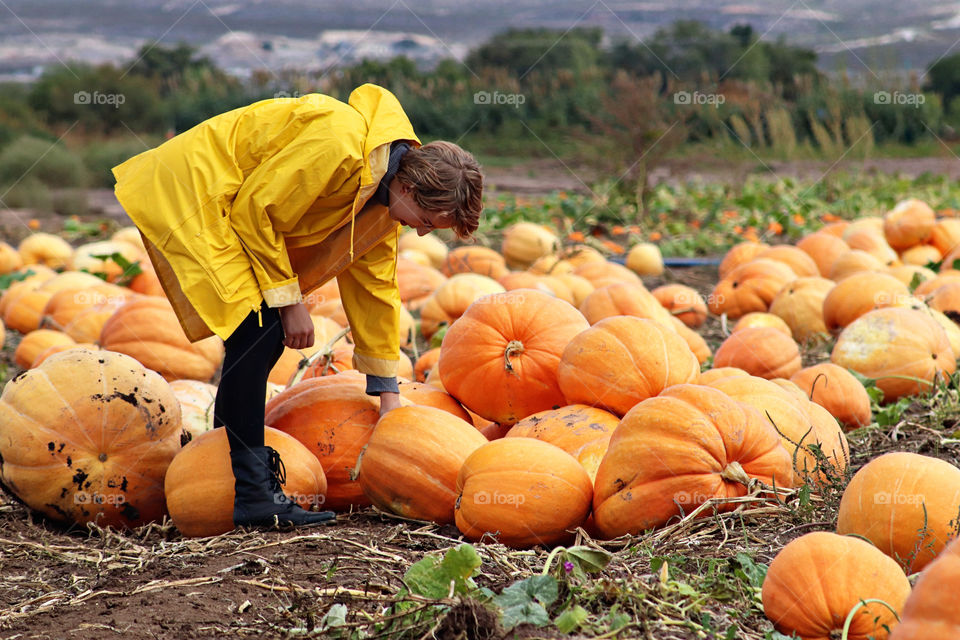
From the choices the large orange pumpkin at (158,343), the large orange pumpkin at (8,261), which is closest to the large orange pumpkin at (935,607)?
the large orange pumpkin at (158,343)

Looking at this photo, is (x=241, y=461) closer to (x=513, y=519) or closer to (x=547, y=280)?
(x=513, y=519)

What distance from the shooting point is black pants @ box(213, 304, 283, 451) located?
9.81 feet

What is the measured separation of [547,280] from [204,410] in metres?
2.56

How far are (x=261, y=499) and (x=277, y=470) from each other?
110 mm

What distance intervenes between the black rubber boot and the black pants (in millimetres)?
49

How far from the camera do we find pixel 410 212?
2.94 m

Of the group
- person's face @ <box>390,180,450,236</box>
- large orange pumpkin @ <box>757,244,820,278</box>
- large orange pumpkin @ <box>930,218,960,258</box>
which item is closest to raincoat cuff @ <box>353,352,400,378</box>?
person's face @ <box>390,180,450,236</box>

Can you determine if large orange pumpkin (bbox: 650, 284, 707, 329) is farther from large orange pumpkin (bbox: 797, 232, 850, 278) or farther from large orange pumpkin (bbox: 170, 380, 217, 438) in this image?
large orange pumpkin (bbox: 170, 380, 217, 438)

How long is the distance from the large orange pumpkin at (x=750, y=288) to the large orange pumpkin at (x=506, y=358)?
282 centimetres

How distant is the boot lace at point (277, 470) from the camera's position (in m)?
3.01

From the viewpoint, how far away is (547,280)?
18.9ft

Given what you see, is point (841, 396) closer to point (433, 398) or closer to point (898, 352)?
point (898, 352)

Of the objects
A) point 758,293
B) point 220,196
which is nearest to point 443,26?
point 758,293

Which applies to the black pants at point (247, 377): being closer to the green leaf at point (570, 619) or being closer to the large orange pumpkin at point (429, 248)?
the green leaf at point (570, 619)
